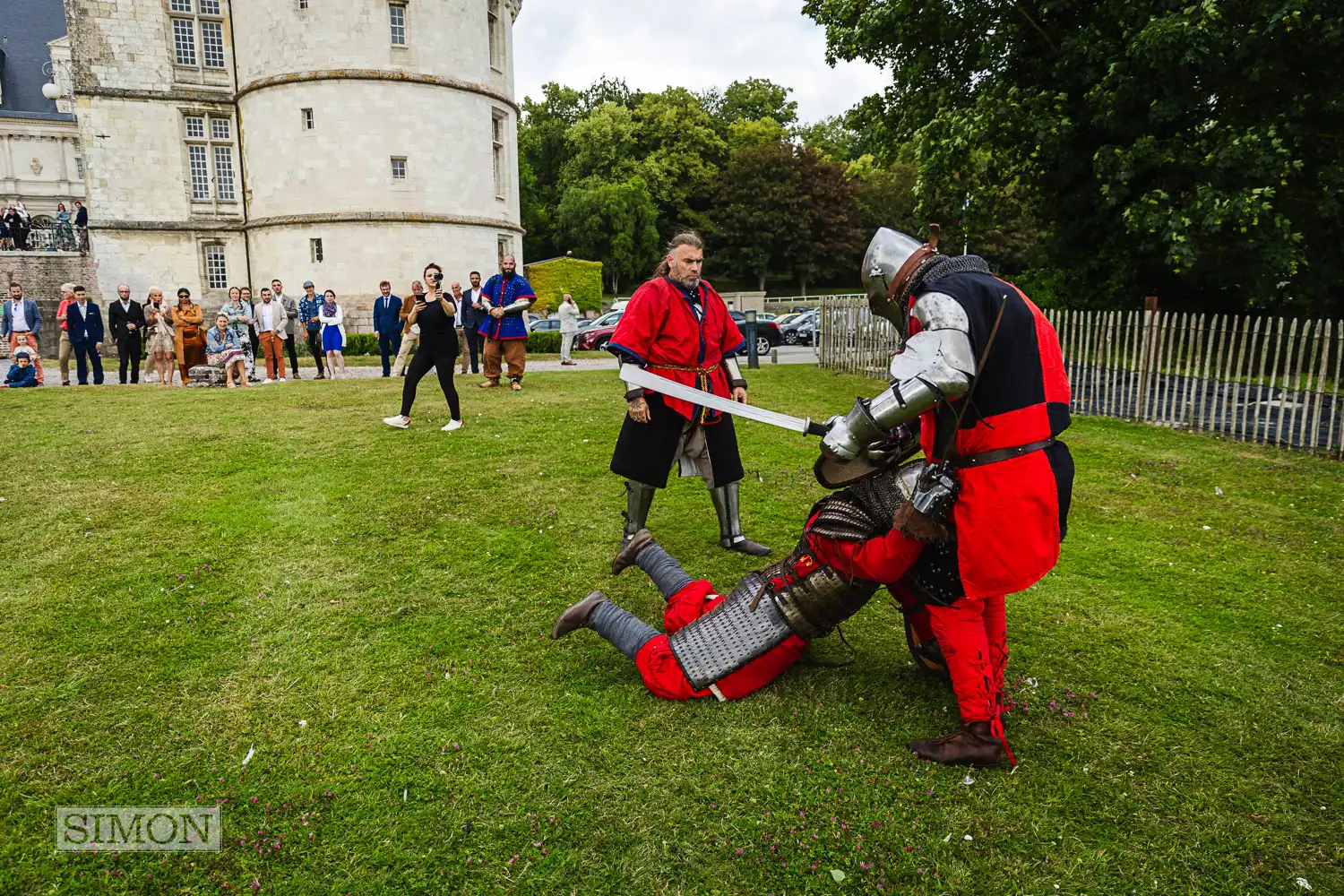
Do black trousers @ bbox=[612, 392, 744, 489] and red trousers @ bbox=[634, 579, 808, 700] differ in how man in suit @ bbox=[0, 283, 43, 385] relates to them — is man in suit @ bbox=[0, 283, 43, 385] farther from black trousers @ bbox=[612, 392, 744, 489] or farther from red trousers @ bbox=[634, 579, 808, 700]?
red trousers @ bbox=[634, 579, 808, 700]

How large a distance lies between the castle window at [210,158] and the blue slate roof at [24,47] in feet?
88.7

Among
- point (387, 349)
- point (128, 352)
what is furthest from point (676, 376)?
point (128, 352)

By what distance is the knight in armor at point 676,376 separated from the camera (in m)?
5.30

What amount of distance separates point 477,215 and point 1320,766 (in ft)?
91.9

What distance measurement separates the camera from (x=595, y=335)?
26.9m

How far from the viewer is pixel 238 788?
3.04 metres

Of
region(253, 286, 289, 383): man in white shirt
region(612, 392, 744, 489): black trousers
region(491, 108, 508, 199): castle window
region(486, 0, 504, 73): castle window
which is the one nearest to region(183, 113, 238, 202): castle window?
region(491, 108, 508, 199): castle window

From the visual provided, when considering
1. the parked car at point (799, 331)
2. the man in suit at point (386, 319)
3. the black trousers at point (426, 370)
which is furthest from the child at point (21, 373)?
the parked car at point (799, 331)

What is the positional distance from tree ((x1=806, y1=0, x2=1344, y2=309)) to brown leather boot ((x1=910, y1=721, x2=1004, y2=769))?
11.8 metres

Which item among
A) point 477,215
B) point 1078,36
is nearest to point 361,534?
point 1078,36

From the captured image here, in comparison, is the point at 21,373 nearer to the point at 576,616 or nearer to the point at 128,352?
the point at 128,352

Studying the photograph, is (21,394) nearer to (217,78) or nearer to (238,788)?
(238,788)

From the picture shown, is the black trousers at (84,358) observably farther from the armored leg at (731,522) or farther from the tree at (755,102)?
the tree at (755,102)

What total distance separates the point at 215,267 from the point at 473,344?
17463mm
